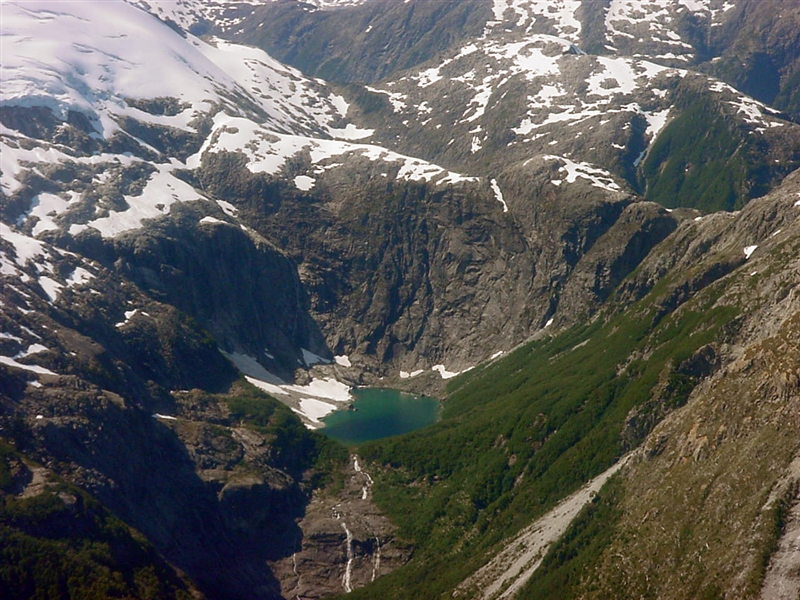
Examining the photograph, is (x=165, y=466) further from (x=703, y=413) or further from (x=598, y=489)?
(x=703, y=413)

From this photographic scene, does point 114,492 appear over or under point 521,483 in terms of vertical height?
over

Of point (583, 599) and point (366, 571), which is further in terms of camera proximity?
point (366, 571)

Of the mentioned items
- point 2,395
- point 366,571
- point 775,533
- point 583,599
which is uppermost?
point 2,395

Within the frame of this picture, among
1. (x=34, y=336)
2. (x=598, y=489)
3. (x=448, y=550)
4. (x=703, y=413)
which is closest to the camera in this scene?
(x=703, y=413)

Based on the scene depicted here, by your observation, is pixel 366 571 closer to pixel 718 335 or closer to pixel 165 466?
pixel 165 466

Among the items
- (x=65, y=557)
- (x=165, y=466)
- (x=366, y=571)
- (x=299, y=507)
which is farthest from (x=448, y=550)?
(x=65, y=557)

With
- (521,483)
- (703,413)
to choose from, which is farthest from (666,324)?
(703,413)

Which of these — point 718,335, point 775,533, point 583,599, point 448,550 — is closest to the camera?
point 775,533

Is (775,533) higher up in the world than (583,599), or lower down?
higher up

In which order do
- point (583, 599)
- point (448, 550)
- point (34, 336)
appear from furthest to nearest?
point (34, 336), point (448, 550), point (583, 599)
